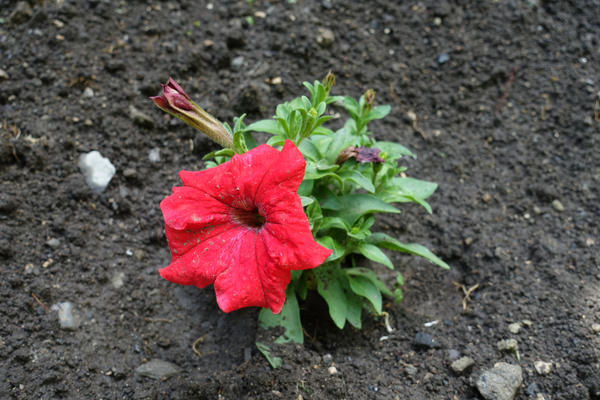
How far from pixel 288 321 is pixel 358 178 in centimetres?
89

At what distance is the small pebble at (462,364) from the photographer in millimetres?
2562

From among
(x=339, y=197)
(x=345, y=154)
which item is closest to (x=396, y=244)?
(x=339, y=197)

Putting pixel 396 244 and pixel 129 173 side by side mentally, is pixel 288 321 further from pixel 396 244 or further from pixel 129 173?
pixel 129 173

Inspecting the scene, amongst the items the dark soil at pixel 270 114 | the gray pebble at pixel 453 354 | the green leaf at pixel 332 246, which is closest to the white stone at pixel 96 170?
the dark soil at pixel 270 114

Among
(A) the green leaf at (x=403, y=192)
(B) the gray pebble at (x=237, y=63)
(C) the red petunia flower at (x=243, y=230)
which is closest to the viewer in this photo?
(C) the red petunia flower at (x=243, y=230)

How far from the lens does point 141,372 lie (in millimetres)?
2578

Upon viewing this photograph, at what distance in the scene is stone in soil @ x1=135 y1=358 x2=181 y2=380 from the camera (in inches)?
102

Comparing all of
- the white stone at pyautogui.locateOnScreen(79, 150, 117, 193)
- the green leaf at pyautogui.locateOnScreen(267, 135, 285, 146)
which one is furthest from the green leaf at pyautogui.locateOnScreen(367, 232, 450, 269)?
the white stone at pyautogui.locateOnScreen(79, 150, 117, 193)

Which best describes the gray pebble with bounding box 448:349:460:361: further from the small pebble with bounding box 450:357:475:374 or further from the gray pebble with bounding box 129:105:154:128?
the gray pebble with bounding box 129:105:154:128

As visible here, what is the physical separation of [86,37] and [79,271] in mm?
1795

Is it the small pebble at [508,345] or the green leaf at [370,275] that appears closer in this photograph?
the small pebble at [508,345]

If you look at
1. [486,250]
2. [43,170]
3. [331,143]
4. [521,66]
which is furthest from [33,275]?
[521,66]

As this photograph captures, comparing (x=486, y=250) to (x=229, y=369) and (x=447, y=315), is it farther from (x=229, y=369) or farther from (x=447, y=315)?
(x=229, y=369)

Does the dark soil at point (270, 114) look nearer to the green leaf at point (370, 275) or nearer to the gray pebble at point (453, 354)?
the gray pebble at point (453, 354)
